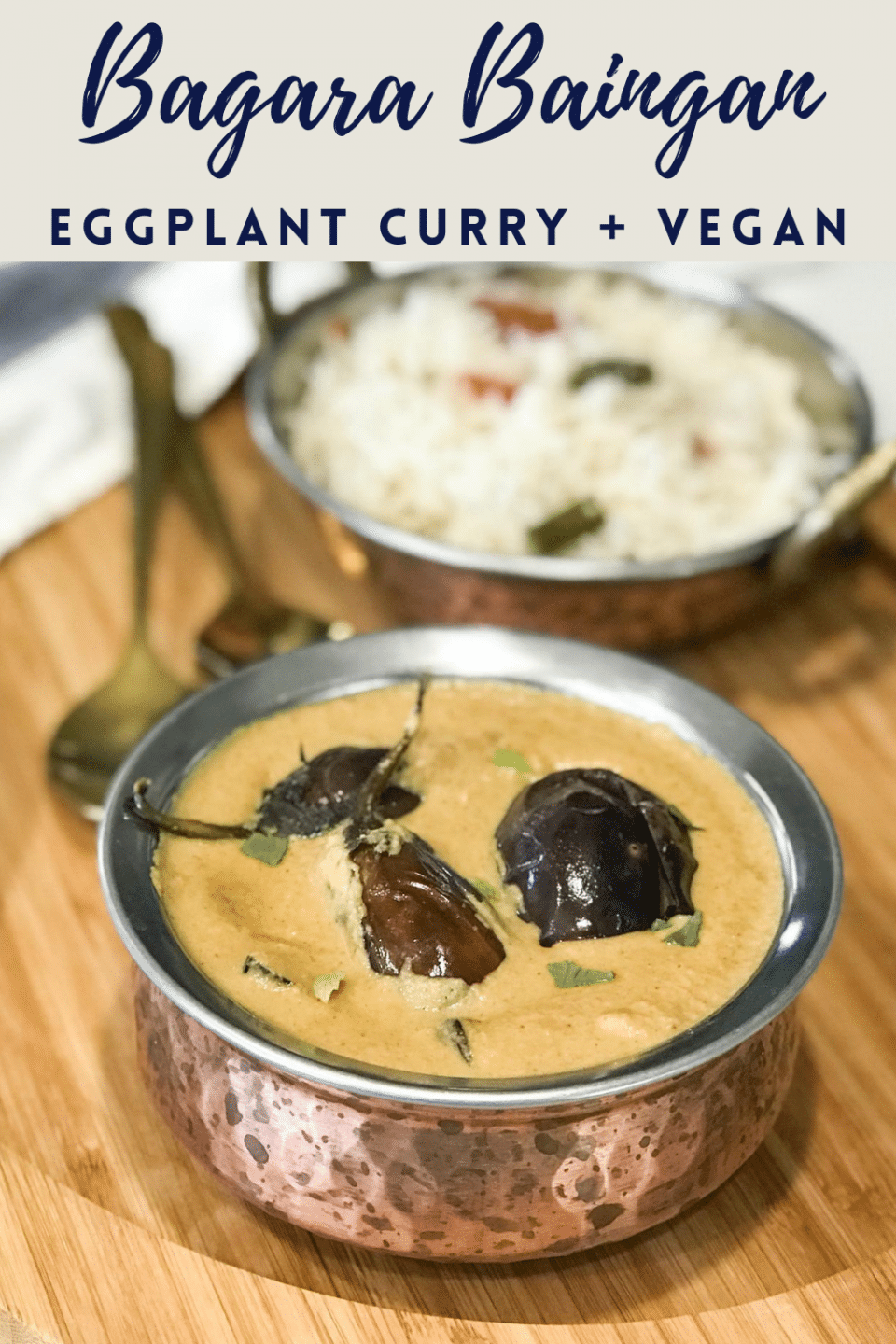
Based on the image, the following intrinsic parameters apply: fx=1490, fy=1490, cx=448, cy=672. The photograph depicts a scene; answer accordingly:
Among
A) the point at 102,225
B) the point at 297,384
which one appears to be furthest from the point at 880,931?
the point at 102,225

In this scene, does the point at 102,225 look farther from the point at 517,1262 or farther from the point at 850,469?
the point at 517,1262

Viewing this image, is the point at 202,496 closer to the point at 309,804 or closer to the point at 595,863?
the point at 309,804

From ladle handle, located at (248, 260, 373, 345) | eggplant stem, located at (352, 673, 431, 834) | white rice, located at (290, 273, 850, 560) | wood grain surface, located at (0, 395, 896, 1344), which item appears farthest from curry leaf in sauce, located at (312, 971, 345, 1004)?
ladle handle, located at (248, 260, 373, 345)

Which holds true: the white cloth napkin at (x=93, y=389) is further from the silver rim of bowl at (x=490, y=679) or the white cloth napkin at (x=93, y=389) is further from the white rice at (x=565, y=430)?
the silver rim of bowl at (x=490, y=679)

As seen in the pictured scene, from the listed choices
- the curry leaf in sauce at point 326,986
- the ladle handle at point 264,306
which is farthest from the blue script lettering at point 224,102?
the curry leaf in sauce at point 326,986

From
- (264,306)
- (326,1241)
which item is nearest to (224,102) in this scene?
(264,306)

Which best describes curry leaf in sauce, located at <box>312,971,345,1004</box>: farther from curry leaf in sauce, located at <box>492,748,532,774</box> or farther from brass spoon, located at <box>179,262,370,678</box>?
brass spoon, located at <box>179,262,370,678</box>
